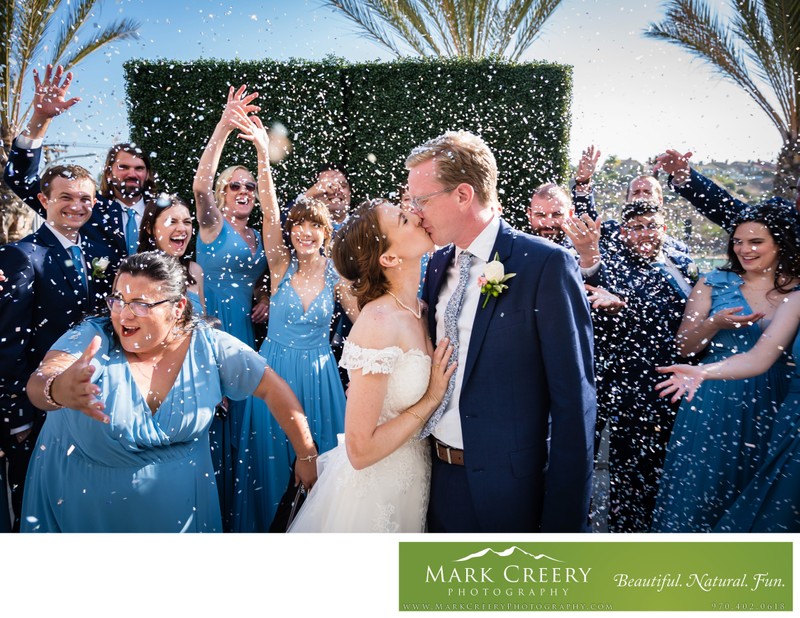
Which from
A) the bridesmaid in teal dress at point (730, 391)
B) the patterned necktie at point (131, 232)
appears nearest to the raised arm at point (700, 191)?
the bridesmaid in teal dress at point (730, 391)

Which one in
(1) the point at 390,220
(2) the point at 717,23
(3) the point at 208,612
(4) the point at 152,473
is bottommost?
(3) the point at 208,612

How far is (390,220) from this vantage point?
1.92m

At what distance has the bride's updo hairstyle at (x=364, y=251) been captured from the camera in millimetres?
1919

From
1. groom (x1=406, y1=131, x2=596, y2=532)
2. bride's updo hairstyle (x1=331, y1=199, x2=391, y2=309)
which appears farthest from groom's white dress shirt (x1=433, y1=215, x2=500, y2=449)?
bride's updo hairstyle (x1=331, y1=199, x2=391, y2=309)

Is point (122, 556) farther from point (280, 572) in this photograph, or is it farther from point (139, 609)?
point (280, 572)

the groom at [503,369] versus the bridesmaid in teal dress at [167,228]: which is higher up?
the bridesmaid in teal dress at [167,228]

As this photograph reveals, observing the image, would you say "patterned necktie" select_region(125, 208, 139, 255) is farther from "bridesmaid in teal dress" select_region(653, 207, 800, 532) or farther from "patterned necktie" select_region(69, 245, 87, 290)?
"bridesmaid in teal dress" select_region(653, 207, 800, 532)

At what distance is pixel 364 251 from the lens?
1932 mm

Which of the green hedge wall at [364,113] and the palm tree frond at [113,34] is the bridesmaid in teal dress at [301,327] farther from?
the palm tree frond at [113,34]

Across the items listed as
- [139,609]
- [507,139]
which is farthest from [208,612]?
[507,139]

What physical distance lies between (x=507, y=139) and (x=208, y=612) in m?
2.53

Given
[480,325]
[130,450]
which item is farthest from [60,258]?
[480,325]

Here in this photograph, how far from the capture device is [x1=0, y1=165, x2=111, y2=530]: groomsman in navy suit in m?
2.43

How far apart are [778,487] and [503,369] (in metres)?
1.32
